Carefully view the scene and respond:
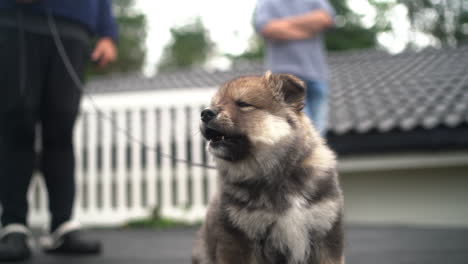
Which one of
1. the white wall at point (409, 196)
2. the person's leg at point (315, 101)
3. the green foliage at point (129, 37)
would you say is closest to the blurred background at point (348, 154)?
the white wall at point (409, 196)

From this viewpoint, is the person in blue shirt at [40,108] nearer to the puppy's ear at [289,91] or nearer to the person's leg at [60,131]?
the person's leg at [60,131]

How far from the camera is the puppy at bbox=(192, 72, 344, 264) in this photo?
2.01 metres

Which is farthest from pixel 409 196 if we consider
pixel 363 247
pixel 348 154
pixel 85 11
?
pixel 85 11

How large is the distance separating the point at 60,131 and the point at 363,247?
267 centimetres

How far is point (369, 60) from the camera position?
10984 millimetres

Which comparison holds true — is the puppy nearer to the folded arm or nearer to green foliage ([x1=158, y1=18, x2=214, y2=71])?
the folded arm

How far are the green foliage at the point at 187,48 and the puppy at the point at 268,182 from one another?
95.2ft

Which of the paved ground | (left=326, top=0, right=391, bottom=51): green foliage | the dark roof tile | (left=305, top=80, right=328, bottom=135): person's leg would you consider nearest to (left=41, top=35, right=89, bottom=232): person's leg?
the paved ground

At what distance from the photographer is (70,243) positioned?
3.29 meters

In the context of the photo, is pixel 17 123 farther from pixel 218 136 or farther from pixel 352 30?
pixel 352 30

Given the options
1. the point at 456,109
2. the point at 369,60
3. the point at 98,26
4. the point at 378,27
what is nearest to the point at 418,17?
the point at 378,27

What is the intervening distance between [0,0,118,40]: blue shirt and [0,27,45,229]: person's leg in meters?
0.20

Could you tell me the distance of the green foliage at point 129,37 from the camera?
26375mm

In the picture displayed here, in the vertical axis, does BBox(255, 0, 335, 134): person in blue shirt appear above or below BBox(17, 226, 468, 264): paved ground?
above
